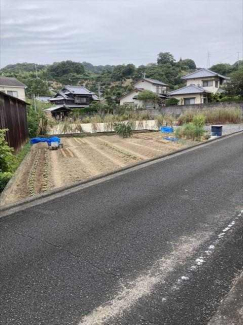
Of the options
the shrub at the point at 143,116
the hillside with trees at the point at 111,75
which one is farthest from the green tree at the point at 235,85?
the shrub at the point at 143,116

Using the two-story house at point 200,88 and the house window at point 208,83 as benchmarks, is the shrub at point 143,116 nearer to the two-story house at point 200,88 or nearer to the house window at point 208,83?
the two-story house at point 200,88

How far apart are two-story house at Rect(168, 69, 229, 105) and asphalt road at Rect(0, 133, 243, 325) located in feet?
105

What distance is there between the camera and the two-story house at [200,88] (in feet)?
115

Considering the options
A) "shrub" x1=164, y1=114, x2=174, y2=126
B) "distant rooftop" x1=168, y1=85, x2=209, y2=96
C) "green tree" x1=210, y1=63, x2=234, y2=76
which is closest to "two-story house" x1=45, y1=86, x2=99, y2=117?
"distant rooftop" x1=168, y1=85, x2=209, y2=96

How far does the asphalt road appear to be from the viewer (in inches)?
80.4

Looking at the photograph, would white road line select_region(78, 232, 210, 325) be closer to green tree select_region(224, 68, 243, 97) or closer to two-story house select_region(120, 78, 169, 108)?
green tree select_region(224, 68, 243, 97)

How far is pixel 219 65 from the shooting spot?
53.3m

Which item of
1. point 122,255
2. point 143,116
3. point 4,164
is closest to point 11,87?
point 143,116

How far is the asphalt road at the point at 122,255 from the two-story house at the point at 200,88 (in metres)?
32.0

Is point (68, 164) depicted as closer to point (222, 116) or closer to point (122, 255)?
point (122, 255)

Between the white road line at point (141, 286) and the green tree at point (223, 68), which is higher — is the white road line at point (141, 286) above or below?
below

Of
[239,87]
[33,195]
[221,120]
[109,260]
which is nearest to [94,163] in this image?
[33,195]

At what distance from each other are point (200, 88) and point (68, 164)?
102 ft

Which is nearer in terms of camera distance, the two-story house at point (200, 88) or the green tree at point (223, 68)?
the two-story house at point (200, 88)
